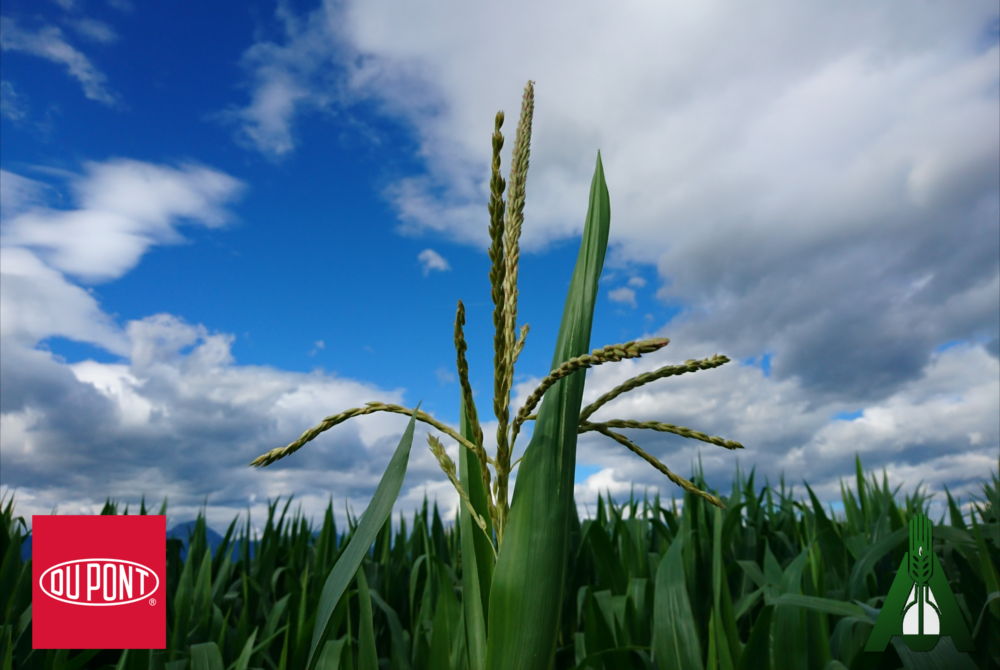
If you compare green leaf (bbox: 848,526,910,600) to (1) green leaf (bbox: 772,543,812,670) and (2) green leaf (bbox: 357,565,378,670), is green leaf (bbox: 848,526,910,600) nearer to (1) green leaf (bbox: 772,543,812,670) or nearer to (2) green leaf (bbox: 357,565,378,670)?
(1) green leaf (bbox: 772,543,812,670)

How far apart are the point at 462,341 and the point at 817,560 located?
6.99 ft

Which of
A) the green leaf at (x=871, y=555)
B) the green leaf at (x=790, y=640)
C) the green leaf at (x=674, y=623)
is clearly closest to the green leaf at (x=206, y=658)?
the green leaf at (x=674, y=623)

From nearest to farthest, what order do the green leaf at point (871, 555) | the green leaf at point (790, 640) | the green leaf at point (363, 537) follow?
the green leaf at point (363, 537) → the green leaf at point (790, 640) → the green leaf at point (871, 555)

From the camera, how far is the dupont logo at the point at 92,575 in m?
1.98

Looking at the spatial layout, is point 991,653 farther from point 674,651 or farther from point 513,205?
point 513,205

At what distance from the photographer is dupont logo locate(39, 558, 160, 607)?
2.03m

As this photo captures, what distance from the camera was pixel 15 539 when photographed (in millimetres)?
2846

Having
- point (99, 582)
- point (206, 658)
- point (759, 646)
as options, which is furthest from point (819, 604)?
point (99, 582)

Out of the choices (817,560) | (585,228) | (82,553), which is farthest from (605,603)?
(82,553)

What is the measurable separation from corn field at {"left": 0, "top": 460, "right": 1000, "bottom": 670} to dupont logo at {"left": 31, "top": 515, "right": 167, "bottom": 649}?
11cm

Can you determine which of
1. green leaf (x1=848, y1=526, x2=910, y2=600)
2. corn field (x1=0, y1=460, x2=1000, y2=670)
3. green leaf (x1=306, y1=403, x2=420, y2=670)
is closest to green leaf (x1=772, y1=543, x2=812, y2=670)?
corn field (x1=0, y1=460, x2=1000, y2=670)

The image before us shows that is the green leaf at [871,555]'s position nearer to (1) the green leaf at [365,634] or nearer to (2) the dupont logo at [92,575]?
(1) the green leaf at [365,634]

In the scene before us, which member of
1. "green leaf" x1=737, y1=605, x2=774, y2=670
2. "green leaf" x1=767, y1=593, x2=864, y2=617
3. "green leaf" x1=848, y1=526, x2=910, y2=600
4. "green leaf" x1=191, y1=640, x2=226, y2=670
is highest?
"green leaf" x1=848, y1=526, x2=910, y2=600

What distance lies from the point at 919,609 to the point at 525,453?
1.31m
